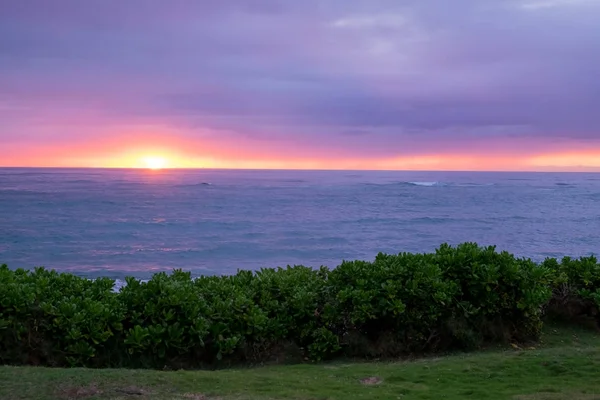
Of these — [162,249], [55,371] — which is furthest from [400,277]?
[162,249]

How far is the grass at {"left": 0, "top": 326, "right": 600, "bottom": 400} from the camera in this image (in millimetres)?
4988

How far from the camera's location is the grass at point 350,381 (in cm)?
499

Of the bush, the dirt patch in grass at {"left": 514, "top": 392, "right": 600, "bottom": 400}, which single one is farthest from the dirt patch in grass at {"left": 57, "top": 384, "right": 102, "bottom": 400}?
the bush

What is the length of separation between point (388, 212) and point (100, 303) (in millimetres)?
42852

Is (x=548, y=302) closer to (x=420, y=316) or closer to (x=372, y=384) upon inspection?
(x=420, y=316)

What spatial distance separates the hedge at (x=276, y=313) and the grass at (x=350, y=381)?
0.62 metres

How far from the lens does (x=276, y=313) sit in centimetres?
730

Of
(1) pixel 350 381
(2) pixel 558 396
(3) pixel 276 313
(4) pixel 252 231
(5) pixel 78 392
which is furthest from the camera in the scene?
(4) pixel 252 231

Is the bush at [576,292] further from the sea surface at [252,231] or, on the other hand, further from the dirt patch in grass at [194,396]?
the sea surface at [252,231]

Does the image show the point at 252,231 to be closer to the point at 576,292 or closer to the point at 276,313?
the point at 576,292

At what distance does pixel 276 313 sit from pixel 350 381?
5.97ft

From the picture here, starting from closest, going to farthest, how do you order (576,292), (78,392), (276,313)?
(78,392) → (276,313) → (576,292)

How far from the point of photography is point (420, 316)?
23.4ft

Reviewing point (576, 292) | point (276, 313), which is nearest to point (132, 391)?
point (276, 313)
